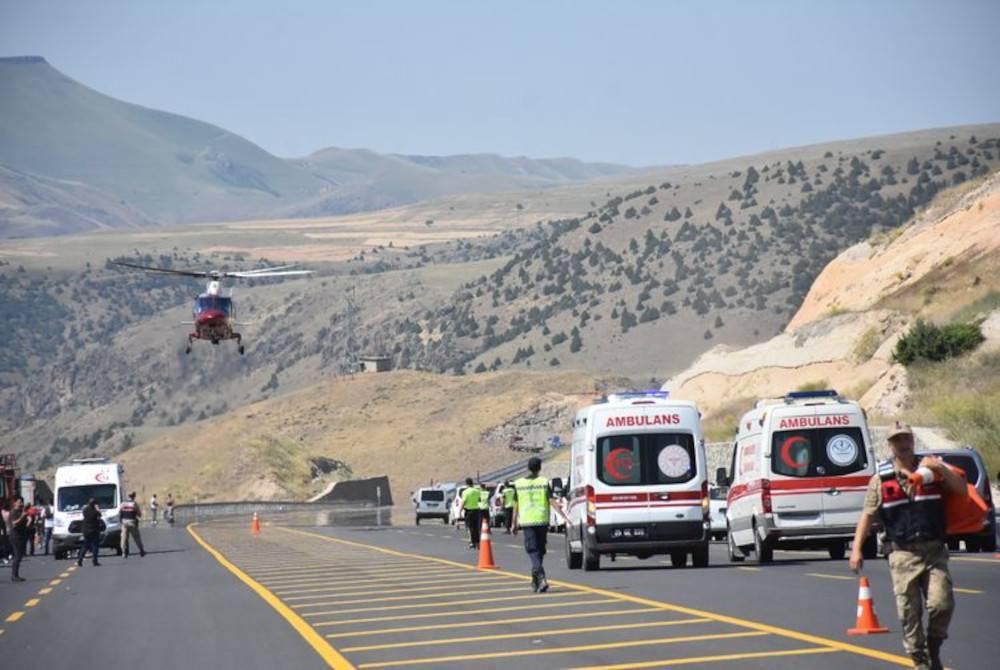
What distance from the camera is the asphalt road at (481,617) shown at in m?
15.9

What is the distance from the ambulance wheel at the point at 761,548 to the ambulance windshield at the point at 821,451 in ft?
4.39

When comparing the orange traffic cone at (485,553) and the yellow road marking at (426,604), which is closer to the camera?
the yellow road marking at (426,604)

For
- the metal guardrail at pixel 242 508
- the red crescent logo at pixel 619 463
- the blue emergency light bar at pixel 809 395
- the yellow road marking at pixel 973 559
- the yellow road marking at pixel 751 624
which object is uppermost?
the blue emergency light bar at pixel 809 395

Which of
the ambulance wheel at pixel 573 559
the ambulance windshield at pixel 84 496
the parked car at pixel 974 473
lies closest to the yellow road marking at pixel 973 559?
the parked car at pixel 974 473

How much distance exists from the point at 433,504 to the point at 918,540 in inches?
2224

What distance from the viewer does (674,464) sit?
90.5ft

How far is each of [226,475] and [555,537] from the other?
66.1 meters

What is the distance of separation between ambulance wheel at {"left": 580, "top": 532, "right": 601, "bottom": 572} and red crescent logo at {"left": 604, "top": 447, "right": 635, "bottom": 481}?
3.69ft

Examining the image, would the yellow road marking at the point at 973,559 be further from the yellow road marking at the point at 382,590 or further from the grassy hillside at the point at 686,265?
the grassy hillside at the point at 686,265

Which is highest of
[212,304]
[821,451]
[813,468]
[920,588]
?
[212,304]

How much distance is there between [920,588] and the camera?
41.8 feet

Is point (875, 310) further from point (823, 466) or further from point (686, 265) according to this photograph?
point (686, 265)

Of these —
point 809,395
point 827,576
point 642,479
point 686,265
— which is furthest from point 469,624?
point 686,265

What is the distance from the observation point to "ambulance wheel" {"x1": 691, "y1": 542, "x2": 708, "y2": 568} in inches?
1118
